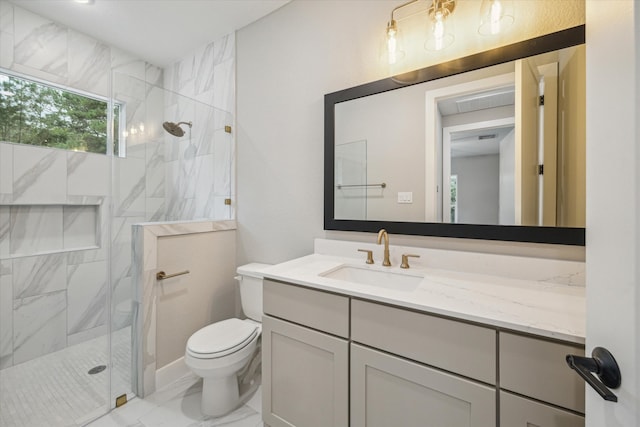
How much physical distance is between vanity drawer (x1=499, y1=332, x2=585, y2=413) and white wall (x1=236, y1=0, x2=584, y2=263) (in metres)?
0.62

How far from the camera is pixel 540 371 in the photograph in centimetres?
78

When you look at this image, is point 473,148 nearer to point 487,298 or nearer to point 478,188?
point 478,188

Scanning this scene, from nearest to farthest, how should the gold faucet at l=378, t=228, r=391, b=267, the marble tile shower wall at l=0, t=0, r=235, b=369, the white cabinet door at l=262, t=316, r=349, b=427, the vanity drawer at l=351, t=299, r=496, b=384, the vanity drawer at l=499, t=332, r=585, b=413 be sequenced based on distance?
1. the vanity drawer at l=499, t=332, r=585, b=413
2. the vanity drawer at l=351, t=299, r=496, b=384
3. the white cabinet door at l=262, t=316, r=349, b=427
4. the gold faucet at l=378, t=228, r=391, b=267
5. the marble tile shower wall at l=0, t=0, r=235, b=369

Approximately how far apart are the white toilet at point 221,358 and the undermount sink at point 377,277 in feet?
2.15

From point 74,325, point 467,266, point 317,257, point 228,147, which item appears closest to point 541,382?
point 467,266

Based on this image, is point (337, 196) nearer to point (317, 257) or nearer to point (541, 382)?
point (317, 257)

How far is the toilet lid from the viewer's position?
5.06ft

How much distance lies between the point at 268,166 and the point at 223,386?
5.05ft

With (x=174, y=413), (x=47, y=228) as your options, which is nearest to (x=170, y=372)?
(x=174, y=413)

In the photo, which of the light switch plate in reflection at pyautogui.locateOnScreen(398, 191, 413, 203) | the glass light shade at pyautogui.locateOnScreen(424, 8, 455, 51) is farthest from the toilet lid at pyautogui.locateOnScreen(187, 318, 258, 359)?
the glass light shade at pyautogui.locateOnScreen(424, 8, 455, 51)

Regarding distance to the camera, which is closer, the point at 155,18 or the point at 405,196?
the point at 405,196

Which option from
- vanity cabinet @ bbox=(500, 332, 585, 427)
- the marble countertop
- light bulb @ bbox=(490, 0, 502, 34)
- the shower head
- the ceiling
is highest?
the ceiling

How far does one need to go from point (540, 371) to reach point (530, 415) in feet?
0.45

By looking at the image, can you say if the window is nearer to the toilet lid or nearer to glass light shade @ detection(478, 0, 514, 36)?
the toilet lid
